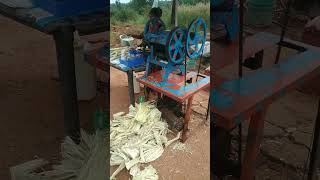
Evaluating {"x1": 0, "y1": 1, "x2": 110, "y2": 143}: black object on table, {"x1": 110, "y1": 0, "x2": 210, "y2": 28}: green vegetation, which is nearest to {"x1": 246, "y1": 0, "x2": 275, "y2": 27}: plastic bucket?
{"x1": 0, "y1": 1, "x2": 110, "y2": 143}: black object on table

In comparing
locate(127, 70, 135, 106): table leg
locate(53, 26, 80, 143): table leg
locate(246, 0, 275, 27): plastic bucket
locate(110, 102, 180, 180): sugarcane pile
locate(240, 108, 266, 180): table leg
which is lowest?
locate(110, 102, 180, 180): sugarcane pile

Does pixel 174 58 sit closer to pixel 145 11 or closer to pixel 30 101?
pixel 30 101

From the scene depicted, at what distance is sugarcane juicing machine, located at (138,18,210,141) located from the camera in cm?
240

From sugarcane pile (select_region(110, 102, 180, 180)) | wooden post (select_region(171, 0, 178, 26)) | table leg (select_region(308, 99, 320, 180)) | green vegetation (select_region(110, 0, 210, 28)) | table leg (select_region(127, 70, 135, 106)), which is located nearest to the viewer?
table leg (select_region(308, 99, 320, 180))

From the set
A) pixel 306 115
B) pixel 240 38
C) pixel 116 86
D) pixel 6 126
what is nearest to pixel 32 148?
pixel 6 126

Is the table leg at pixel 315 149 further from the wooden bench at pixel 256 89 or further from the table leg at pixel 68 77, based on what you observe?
the table leg at pixel 68 77

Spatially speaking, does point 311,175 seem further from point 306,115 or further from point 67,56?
point 67,56

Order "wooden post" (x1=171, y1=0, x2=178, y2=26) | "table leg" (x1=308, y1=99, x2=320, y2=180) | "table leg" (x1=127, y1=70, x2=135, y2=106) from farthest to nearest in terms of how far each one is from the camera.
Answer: "wooden post" (x1=171, y1=0, x2=178, y2=26), "table leg" (x1=127, y1=70, x2=135, y2=106), "table leg" (x1=308, y1=99, x2=320, y2=180)

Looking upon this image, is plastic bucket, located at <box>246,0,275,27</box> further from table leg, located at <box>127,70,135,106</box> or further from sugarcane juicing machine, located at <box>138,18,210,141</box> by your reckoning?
table leg, located at <box>127,70,135,106</box>

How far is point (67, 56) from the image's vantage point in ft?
3.01

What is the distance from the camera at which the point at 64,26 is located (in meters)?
0.89

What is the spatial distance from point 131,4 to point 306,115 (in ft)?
9.53

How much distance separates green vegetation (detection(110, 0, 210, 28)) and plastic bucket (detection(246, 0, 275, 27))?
226 cm

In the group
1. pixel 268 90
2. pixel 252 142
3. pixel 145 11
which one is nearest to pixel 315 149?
pixel 252 142
